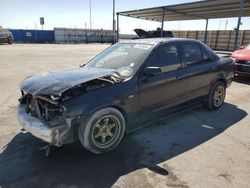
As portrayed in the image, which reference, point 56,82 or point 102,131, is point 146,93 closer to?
point 102,131

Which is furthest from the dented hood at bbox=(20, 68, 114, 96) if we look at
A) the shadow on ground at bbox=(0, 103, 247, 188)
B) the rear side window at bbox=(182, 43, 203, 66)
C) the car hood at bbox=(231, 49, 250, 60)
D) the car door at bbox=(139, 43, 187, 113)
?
the car hood at bbox=(231, 49, 250, 60)

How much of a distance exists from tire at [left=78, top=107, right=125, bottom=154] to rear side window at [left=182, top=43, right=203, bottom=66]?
6.31 ft

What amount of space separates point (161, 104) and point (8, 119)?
10.1 feet

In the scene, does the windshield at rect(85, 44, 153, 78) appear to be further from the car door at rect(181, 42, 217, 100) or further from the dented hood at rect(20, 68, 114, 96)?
the car door at rect(181, 42, 217, 100)

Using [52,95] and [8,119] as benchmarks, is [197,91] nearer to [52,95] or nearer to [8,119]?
[52,95]

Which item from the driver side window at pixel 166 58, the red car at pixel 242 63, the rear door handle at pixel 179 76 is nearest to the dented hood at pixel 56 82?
the driver side window at pixel 166 58

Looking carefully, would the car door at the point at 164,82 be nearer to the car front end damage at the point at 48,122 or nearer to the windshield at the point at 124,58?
the windshield at the point at 124,58

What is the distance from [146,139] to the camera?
12.0 ft

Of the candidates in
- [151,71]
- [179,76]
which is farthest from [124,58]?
[179,76]

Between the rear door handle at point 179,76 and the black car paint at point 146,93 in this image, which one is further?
the rear door handle at point 179,76

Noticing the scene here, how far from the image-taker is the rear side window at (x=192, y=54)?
4.30 m

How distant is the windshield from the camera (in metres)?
3.56

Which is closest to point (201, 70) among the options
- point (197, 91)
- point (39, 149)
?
point (197, 91)

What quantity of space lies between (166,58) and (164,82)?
0.46 m
